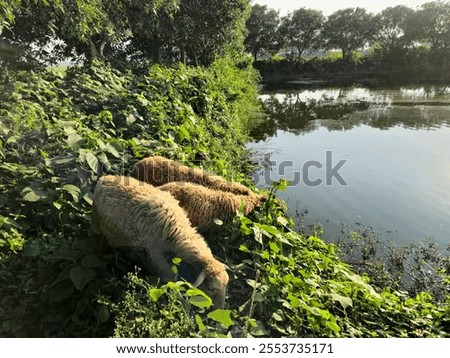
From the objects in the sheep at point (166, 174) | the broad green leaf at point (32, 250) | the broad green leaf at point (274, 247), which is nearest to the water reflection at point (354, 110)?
the sheep at point (166, 174)

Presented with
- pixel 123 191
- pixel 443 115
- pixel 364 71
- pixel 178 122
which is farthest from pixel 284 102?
pixel 364 71

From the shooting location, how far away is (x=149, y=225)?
122 inches

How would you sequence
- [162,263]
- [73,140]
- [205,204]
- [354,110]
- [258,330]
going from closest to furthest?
[258,330] → [162,263] → [205,204] → [73,140] → [354,110]

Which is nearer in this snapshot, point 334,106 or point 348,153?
point 348,153

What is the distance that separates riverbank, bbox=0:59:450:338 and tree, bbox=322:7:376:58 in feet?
163

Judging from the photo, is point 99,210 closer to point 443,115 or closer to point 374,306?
point 374,306

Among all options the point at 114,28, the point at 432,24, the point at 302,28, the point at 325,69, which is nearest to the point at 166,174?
the point at 114,28

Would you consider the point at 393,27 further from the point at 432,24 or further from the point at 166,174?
the point at 166,174

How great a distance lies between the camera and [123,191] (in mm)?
3248

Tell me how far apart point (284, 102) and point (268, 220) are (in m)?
22.4

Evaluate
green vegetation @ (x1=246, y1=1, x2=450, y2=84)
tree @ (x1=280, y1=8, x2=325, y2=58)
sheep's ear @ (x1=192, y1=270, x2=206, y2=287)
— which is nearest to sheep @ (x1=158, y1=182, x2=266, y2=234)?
sheep's ear @ (x1=192, y1=270, x2=206, y2=287)

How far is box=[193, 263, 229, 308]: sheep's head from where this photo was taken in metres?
2.65

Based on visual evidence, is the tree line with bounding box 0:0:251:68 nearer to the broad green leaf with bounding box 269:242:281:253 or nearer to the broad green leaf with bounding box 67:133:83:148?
the broad green leaf with bounding box 67:133:83:148

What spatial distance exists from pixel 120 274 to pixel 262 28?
163 ft
